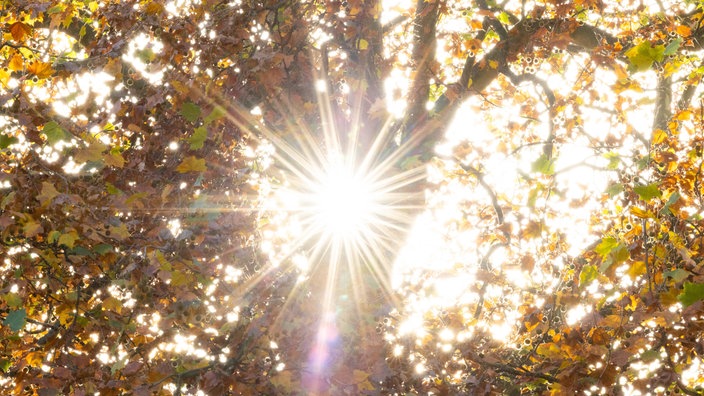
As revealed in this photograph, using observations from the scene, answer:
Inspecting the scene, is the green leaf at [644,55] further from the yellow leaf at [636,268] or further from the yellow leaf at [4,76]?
the yellow leaf at [4,76]

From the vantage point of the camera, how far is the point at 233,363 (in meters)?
3.86

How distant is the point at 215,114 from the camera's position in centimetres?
435

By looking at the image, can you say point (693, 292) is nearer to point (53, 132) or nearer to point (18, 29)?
point (53, 132)

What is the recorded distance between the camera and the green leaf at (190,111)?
419 cm

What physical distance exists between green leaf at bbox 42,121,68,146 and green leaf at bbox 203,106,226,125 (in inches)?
38.1

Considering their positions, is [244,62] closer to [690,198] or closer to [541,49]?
[541,49]

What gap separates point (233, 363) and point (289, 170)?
224cm

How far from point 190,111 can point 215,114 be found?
194mm

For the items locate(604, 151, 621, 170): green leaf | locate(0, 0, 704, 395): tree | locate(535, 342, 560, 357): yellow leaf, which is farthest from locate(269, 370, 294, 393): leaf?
locate(604, 151, 621, 170): green leaf

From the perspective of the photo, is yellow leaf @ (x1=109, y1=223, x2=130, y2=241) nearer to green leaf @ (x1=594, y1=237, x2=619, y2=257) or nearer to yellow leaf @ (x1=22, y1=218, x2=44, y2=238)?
yellow leaf @ (x1=22, y1=218, x2=44, y2=238)

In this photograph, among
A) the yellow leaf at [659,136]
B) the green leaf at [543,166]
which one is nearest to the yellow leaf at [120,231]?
the green leaf at [543,166]

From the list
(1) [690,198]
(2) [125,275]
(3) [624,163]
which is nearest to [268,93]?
(2) [125,275]

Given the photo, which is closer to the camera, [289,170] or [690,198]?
[690,198]

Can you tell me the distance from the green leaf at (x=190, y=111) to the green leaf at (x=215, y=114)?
87 mm
